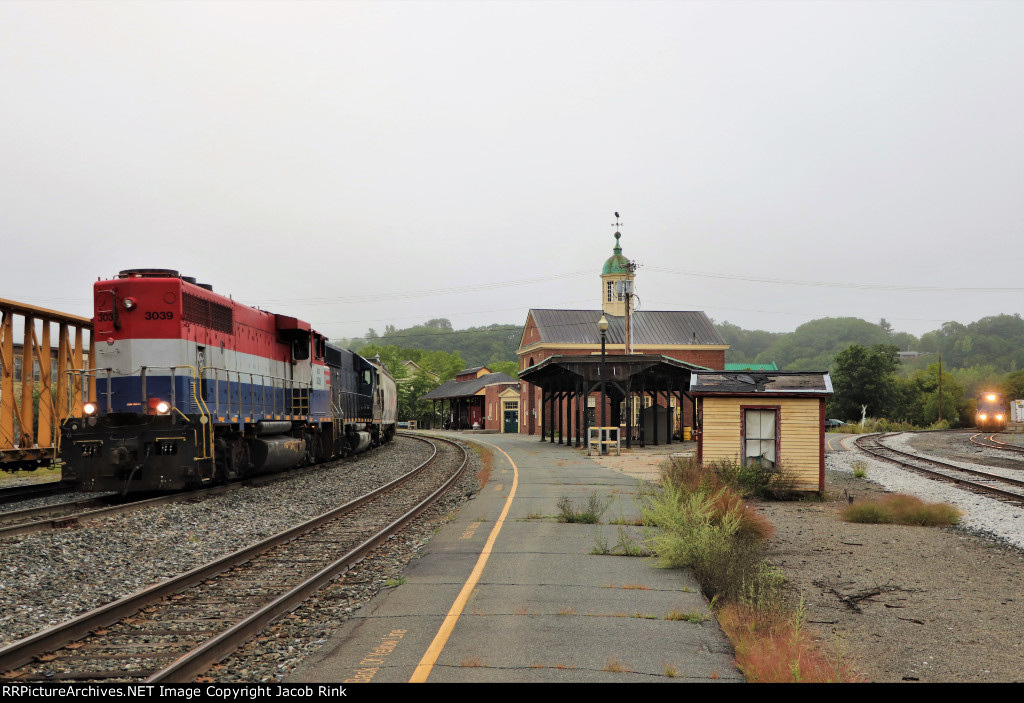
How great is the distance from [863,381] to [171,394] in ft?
268

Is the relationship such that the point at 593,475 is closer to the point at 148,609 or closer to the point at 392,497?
the point at 392,497

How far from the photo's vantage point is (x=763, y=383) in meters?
19.7

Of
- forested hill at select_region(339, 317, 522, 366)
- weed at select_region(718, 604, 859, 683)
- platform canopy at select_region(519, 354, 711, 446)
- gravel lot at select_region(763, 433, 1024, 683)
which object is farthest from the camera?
forested hill at select_region(339, 317, 522, 366)

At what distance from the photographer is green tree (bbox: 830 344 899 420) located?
83.2 metres

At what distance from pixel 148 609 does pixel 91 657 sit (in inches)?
59.5

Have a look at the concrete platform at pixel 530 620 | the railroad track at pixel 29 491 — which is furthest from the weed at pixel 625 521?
the railroad track at pixel 29 491

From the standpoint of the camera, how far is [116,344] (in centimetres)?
1600

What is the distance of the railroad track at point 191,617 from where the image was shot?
5887mm

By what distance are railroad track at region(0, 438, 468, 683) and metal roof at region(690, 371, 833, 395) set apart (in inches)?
411

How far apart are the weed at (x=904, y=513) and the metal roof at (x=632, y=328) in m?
45.6

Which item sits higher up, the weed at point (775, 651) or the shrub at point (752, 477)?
the weed at point (775, 651)

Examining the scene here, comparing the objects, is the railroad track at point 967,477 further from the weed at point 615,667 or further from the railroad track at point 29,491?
the railroad track at point 29,491

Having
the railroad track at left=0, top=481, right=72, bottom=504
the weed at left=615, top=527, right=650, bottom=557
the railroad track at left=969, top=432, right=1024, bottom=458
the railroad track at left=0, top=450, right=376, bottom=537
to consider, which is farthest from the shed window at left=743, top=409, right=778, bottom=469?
the railroad track at left=969, top=432, right=1024, bottom=458

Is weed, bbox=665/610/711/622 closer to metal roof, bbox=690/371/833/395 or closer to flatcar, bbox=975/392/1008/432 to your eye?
metal roof, bbox=690/371/833/395
